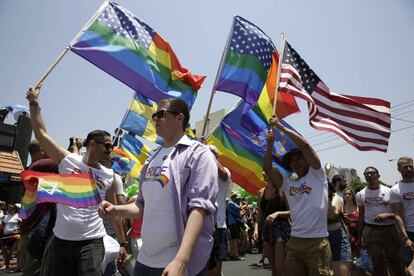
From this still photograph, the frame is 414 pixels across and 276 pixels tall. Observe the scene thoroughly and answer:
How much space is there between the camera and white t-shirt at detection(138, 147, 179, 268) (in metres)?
2.19

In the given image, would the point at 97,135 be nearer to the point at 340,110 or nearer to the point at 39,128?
the point at 39,128

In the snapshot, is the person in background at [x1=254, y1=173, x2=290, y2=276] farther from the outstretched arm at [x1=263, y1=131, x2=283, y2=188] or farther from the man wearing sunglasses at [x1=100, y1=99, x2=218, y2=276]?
the man wearing sunglasses at [x1=100, y1=99, x2=218, y2=276]

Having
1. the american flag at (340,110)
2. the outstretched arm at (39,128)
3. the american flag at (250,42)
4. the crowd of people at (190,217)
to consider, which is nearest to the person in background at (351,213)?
the crowd of people at (190,217)

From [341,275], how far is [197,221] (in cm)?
344

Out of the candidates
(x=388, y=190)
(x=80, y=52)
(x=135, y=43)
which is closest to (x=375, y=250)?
(x=388, y=190)

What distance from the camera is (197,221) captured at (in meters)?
2.01

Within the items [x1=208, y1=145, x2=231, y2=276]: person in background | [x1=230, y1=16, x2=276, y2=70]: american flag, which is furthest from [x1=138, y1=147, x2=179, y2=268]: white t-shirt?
[x1=230, y1=16, x2=276, y2=70]: american flag

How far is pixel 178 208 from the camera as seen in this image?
2.19m

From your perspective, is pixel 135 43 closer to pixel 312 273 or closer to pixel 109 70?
pixel 109 70

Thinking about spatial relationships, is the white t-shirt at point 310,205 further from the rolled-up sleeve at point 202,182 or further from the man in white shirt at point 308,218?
the rolled-up sleeve at point 202,182

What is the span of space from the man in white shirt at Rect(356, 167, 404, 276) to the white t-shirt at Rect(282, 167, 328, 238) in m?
2.84

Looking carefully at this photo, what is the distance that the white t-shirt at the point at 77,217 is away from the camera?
3.48m

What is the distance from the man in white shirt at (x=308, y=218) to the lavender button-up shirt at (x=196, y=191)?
217 centimetres

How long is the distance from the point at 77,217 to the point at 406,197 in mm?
5192
